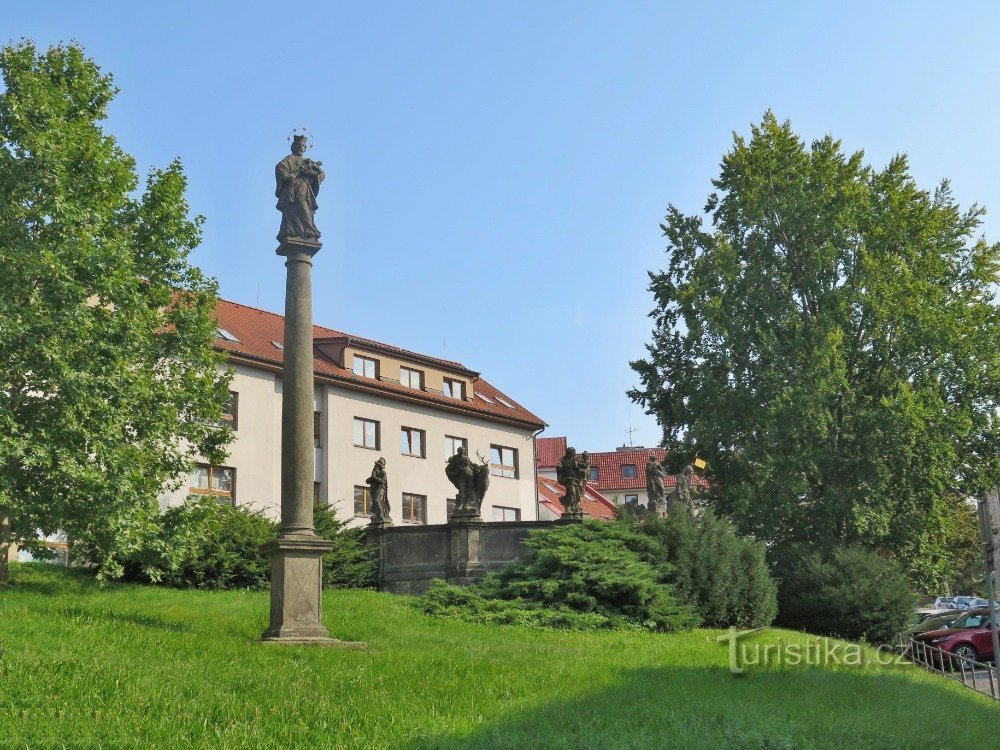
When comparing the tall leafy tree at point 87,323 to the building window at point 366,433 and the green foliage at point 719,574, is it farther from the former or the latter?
the building window at point 366,433

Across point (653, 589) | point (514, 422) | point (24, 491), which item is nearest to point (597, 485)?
point (514, 422)

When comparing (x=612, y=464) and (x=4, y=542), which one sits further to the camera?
(x=612, y=464)

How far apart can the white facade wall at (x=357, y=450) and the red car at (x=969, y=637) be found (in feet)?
59.7

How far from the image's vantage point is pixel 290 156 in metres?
19.8

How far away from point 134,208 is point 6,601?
8560 mm

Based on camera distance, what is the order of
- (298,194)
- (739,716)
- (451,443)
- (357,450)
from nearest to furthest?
1. (739,716)
2. (298,194)
3. (357,450)
4. (451,443)

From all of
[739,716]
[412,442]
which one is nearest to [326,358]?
[412,442]

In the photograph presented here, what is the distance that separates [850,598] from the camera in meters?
26.6

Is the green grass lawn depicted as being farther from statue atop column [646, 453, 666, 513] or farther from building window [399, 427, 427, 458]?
building window [399, 427, 427, 458]

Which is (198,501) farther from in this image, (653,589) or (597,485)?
(597,485)

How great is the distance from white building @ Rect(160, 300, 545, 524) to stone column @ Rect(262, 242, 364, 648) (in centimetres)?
1773

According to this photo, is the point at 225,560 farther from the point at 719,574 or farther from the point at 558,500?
the point at 558,500

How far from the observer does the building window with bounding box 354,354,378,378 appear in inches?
1743

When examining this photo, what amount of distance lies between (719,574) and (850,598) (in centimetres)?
431
